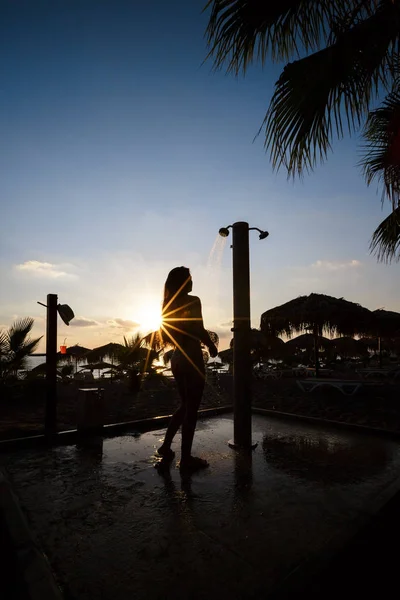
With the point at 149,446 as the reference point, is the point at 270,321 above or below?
above

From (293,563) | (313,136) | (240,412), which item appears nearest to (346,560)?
(293,563)

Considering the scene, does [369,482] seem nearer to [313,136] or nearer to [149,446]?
[149,446]

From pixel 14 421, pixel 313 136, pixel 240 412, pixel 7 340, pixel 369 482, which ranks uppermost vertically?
pixel 313 136

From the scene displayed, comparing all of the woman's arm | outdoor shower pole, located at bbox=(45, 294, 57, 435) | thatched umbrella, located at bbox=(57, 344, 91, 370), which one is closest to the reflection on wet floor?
the woman's arm

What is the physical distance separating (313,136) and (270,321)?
12.7m

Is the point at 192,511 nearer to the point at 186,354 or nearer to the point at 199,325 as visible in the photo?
the point at 186,354

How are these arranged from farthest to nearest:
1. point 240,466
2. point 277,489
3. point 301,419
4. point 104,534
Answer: point 301,419 → point 240,466 → point 277,489 → point 104,534

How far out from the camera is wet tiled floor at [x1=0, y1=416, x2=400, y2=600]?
152cm

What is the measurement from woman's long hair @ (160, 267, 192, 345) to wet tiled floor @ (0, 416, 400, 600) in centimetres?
141

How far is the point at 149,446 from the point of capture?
12.5 ft

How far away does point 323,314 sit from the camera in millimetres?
12281

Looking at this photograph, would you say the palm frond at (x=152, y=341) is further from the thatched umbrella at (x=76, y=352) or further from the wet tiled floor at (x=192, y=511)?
the thatched umbrella at (x=76, y=352)

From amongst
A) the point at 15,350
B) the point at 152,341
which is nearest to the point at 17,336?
the point at 15,350

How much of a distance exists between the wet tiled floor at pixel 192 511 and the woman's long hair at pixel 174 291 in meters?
1.41
